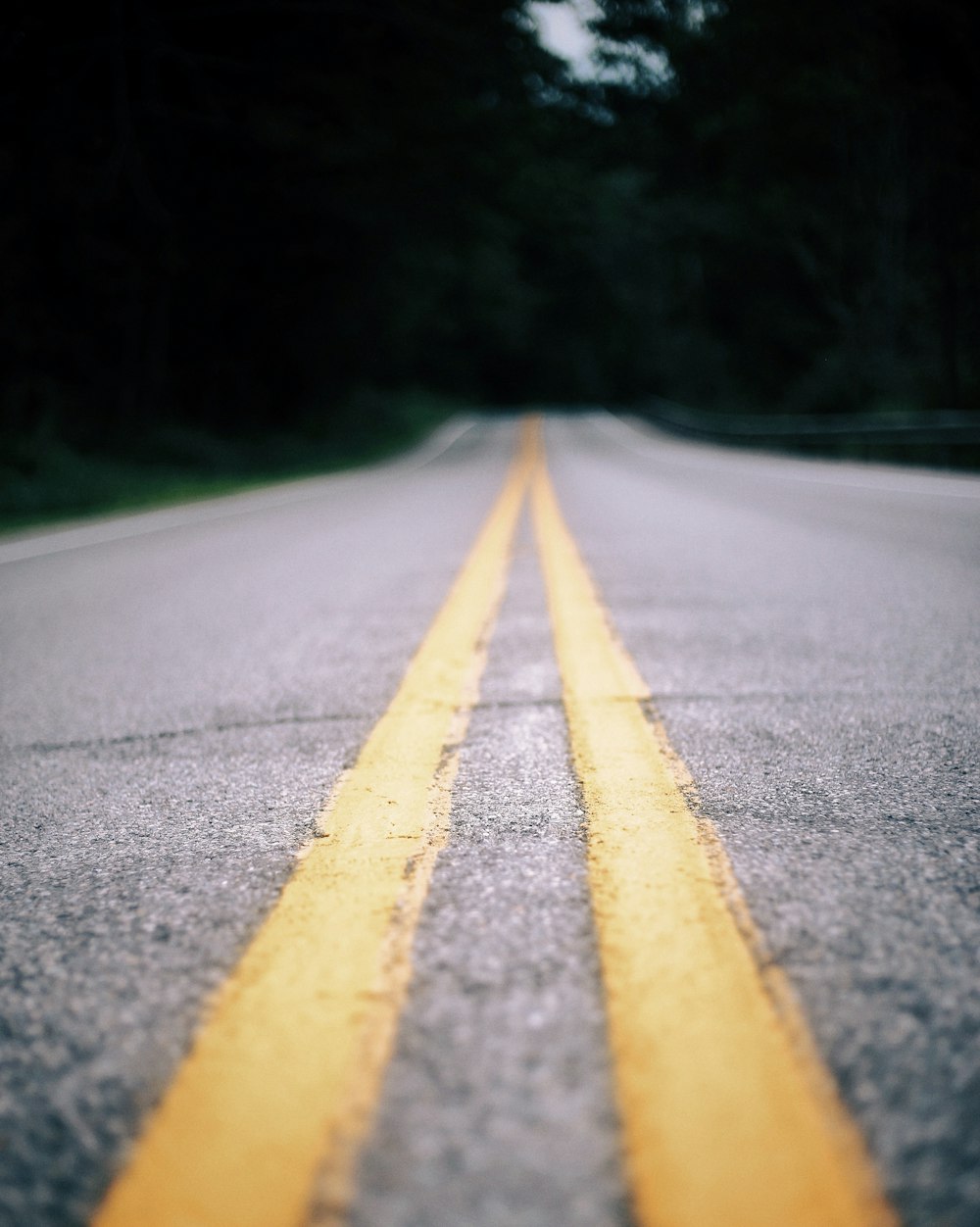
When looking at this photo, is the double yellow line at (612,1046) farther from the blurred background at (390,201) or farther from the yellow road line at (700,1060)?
the blurred background at (390,201)

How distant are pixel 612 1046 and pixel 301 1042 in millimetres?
362

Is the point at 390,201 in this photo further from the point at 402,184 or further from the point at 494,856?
the point at 494,856

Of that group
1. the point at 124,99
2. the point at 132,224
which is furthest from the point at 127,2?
the point at 132,224

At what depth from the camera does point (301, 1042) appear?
3.57 ft

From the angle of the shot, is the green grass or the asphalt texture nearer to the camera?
the asphalt texture

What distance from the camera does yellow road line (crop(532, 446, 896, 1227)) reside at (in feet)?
2.78

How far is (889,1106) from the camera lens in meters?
0.96

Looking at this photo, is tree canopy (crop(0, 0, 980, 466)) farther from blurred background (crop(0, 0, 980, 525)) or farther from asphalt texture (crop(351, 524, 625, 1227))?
asphalt texture (crop(351, 524, 625, 1227))

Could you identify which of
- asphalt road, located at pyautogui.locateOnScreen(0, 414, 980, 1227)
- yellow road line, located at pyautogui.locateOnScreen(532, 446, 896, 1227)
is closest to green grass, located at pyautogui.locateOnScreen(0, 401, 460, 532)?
asphalt road, located at pyautogui.locateOnScreen(0, 414, 980, 1227)

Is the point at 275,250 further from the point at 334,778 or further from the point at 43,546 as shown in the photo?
the point at 334,778

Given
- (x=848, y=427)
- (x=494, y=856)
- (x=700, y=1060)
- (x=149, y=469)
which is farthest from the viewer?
(x=149, y=469)

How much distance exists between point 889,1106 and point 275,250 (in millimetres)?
26220

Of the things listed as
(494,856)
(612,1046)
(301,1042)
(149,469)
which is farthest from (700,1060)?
(149,469)

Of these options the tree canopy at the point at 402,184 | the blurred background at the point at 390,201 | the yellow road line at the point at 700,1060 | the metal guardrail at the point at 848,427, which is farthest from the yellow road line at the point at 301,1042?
the tree canopy at the point at 402,184
